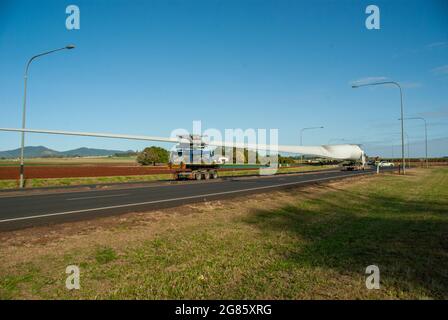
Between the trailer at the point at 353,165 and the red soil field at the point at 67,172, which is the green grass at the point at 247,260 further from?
the trailer at the point at 353,165

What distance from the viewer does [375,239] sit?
8.03m

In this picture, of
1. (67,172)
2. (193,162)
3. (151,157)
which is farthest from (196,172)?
(151,157)

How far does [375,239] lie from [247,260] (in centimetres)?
360

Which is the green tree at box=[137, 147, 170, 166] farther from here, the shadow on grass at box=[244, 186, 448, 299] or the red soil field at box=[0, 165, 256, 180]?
the shadow on grass at box=[244, 186, 448, 299]

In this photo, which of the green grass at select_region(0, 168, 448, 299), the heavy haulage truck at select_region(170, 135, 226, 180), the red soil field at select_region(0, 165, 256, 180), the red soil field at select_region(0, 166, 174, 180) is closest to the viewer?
the green grass at select_region(0, 168, 448, 299)

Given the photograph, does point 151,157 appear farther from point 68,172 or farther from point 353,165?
point 353,165

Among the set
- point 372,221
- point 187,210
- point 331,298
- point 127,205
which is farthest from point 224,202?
point 331,298

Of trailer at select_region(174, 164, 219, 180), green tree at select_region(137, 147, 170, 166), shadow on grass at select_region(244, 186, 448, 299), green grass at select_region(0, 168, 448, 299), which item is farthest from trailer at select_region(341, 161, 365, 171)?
green tree at select_region(137, 147, 170, 166)

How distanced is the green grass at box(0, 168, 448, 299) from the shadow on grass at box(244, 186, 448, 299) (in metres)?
0.02

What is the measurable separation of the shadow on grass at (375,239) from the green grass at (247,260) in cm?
2

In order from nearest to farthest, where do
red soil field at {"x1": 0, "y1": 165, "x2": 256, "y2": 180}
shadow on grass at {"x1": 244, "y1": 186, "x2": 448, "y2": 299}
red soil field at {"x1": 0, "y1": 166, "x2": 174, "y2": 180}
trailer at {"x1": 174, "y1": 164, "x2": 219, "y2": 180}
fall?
1. shadow on grass at {"x1": 244, "y1": 186, "x2": 448, "y2": 299}
2. trailer at {"x1": 174, "y1": 164, "x2": 219, "y2": 180}
3. red soil field at {"x1": 0, "y1": 165, "x2": 256, "y2": 180}
4. red soil field at {"x1": 0, "y1": 166, "x2": 174, "y2": 180}

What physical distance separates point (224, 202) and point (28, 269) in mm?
9742

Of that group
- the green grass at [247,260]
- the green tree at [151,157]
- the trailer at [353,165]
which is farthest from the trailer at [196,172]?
the green tree at [151,157]

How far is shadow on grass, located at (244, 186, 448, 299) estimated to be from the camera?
545cm
